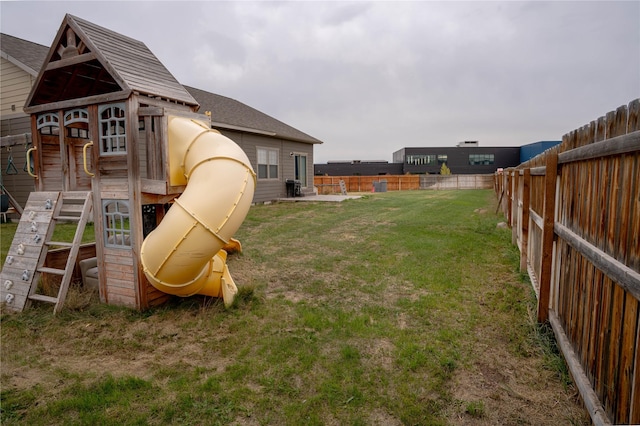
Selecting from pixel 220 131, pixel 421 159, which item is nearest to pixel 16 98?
pixel 220 131

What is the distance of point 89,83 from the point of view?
20.4 ft

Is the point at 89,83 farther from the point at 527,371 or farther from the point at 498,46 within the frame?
the point at 498,46

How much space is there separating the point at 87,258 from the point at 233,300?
3.18 m

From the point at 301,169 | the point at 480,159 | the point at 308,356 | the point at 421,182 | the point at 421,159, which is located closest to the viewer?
the point at 308,356

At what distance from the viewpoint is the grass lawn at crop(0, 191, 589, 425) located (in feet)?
9.21

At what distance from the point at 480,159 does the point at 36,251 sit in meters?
52.9

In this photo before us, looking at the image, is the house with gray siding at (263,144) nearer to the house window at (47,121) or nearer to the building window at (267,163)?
the building window at (267,163)

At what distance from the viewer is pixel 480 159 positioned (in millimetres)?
50062

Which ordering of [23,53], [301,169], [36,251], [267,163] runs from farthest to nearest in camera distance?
[301,169] → [267,163] → [23,53] → [36,251]

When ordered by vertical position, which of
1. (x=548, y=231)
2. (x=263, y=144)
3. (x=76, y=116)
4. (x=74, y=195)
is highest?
(x=263, y=144)

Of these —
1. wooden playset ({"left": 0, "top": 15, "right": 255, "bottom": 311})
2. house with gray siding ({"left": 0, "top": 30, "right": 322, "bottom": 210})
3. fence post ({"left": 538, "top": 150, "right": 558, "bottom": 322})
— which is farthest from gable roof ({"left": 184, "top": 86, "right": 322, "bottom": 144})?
fence post ({"left": 538, "top": 150, "right": 558, "bottom": 322})

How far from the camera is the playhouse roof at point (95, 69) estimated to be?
16.3ft

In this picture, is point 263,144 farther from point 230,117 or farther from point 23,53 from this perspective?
point 23,53

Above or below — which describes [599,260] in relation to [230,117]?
below
